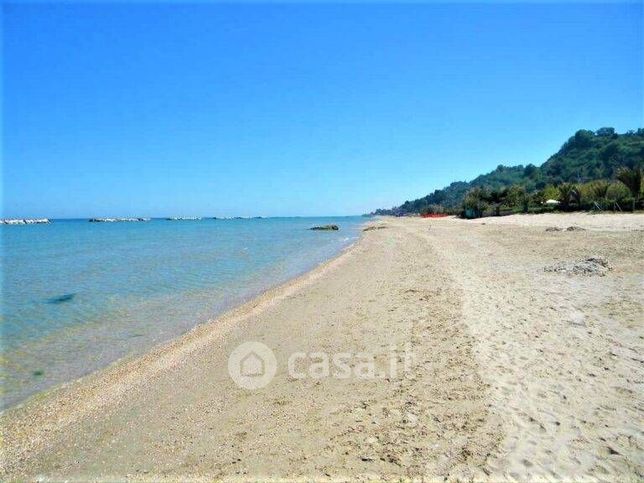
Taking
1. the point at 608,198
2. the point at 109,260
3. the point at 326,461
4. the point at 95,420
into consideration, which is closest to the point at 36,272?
the point at 109,260

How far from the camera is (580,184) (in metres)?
45.4

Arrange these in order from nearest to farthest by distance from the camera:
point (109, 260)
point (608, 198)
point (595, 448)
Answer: point (595, 448) < point (109, 260) < point (608, 198)

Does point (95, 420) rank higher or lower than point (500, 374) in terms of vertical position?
lower

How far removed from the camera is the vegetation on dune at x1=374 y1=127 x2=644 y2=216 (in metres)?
37.6

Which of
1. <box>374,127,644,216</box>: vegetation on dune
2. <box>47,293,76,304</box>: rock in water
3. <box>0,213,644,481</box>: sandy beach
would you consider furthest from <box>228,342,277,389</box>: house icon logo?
<box>374,127,644,216</box>: vegetation on dune

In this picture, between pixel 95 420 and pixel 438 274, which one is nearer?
pixel 95 420

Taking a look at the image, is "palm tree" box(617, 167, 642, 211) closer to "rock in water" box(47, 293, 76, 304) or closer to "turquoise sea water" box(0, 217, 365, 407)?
"turquoise sea water" box(0, 217, 365, 407)

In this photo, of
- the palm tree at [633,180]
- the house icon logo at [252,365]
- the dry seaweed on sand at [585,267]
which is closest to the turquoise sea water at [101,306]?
the house icon logo at [252,365]

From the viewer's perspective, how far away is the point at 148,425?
5301 millimetres

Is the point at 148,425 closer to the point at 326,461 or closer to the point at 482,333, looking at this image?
the point at 326,461

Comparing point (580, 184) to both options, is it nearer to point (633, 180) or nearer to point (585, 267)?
point (633, 180)

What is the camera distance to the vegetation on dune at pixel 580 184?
37.6 m

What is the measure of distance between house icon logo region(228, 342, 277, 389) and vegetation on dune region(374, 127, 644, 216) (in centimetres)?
4155

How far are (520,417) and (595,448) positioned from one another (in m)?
0.74
